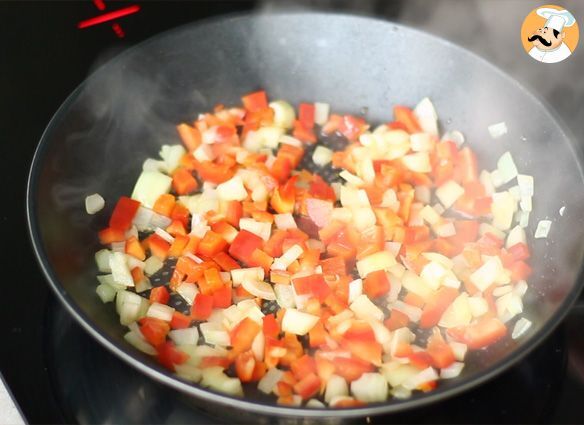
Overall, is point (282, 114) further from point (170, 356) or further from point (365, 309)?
point (170, 356)

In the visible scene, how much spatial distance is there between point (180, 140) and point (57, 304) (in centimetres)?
57

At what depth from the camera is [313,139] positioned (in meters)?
1.80

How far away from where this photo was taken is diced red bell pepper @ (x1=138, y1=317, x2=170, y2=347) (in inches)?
53.9

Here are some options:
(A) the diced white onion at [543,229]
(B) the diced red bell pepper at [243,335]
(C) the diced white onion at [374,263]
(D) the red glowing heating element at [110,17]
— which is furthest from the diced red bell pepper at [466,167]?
(D) the red glowing heating element at [110,17]

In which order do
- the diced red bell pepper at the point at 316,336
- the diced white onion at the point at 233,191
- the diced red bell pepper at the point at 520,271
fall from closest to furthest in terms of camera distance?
the diced red bell pepper at the point at 316,336
the diced red bell pepper at the point at 520,271
the diced white onion at the point at 233,191

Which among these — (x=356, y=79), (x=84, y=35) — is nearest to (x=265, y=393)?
(x=356, y=79)

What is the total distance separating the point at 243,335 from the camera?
1362mm

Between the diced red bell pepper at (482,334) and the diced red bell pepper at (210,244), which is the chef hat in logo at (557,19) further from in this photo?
the diced red bell pepper at (210,244)

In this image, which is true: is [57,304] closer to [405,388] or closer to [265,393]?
[265,393]

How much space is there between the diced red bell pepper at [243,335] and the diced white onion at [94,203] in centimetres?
46

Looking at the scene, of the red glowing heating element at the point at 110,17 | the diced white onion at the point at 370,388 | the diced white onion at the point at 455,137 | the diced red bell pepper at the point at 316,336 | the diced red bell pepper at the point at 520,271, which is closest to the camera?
the diced white onion at the point at 370,388

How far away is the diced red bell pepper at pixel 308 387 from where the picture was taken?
1.29m

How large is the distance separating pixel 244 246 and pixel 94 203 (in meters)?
0.36

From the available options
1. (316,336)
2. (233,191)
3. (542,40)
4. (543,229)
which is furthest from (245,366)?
(542,40)
